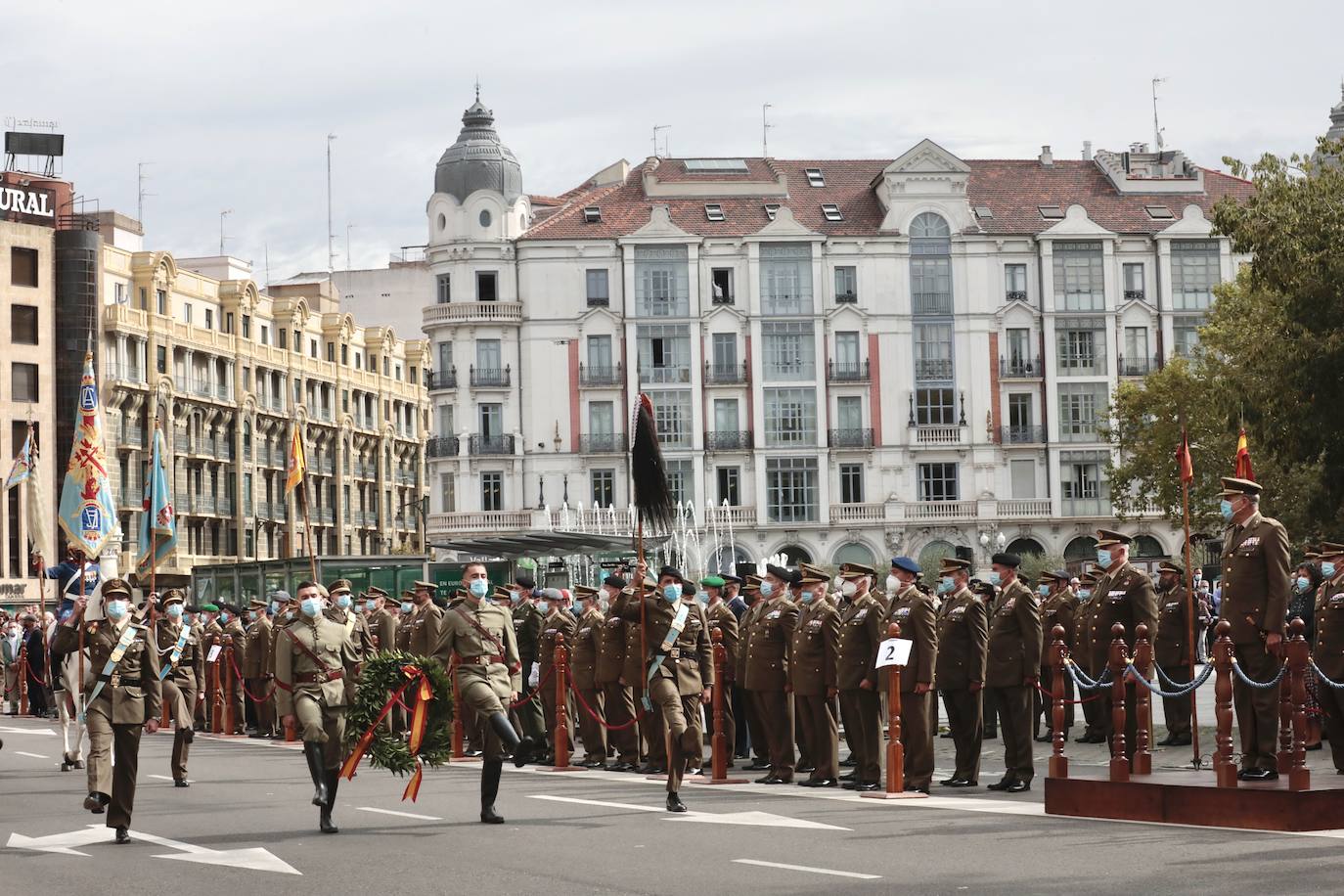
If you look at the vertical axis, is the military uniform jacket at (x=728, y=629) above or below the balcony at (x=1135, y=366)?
below

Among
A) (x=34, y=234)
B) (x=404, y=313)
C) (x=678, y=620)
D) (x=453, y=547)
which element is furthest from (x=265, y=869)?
(x=404, y=313)

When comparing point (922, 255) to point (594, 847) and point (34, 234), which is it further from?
point (594, 847)

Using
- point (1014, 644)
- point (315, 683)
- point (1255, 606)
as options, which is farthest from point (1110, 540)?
point (315, 683)

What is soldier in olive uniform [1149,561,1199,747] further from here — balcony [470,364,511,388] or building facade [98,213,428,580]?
balcony [470,364,511,388]

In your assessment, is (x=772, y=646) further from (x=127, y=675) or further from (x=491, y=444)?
(x=491, y=444)

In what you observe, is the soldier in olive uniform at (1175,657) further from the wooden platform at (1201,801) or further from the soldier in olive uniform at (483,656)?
the soldier in olive uniform at (483,656)

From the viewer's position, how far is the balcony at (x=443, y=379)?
78.0 metres

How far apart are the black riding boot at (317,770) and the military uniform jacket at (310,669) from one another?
0.34m

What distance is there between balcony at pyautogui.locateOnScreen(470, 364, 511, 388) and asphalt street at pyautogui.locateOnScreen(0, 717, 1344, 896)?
5778 centimetres

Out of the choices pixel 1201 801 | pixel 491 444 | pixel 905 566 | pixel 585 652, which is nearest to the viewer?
pixel 1201 801

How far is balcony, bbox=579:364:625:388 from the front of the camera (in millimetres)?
77188

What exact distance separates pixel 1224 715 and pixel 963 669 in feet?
15.5

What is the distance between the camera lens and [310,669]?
16.3m

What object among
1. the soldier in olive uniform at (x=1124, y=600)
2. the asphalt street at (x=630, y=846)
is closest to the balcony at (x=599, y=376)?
the soldier in olive uniform at (x=1124, y=600)
